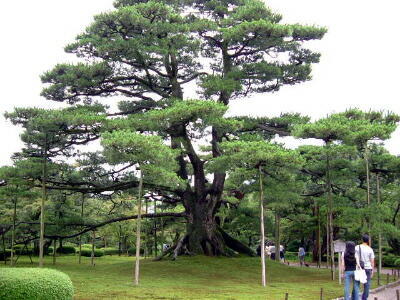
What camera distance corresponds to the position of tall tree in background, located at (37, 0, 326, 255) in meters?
19.5

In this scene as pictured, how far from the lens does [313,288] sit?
55.0 feet

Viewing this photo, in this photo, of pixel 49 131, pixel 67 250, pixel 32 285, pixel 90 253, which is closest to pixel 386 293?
pixel 32 285

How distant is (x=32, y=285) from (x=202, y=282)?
30.6 ft

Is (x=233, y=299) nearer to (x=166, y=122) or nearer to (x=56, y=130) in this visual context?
(x=166, y=122)

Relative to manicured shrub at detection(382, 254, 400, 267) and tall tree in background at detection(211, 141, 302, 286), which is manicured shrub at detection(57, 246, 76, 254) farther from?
tall tree in background at detection(211, 141, 302, 286)

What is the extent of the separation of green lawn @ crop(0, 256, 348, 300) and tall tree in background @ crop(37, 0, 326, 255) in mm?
2535

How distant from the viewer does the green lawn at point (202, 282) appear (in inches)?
547

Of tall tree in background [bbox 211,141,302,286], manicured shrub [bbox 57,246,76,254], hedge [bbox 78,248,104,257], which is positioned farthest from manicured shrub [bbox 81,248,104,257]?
tall tree in background [bbox 211,141,302,286]

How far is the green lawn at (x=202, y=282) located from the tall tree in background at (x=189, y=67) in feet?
8.32

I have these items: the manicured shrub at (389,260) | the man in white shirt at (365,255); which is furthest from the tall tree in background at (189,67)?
the manicured shrub at (389,260)

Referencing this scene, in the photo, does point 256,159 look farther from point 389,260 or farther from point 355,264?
point 389,260

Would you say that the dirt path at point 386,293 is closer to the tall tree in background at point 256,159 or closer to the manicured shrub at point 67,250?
the tall tree in background at point 256,159

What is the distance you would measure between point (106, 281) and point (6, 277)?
7.74 m

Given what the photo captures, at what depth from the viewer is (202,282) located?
1772 cm
